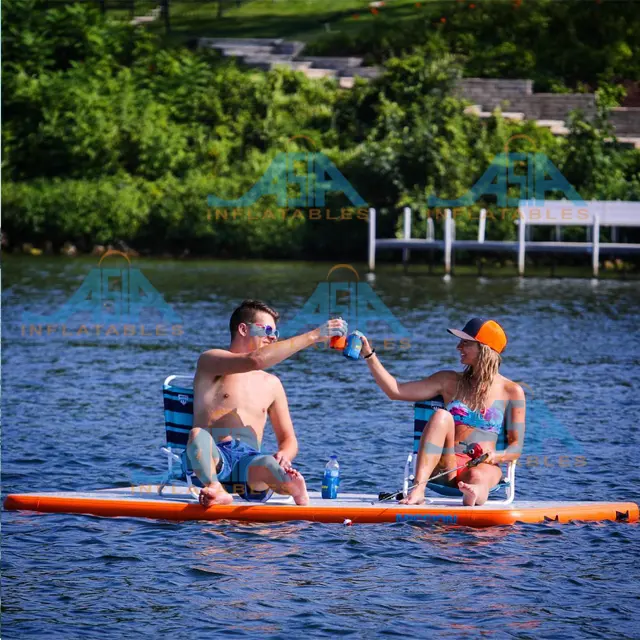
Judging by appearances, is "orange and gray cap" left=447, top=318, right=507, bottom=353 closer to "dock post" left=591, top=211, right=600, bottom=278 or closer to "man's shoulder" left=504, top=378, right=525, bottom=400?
"man's shoulder" left=504, top=378, right=525, bottom=400

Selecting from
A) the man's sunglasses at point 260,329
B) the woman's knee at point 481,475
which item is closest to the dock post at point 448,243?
the woman's knee at point 481,475

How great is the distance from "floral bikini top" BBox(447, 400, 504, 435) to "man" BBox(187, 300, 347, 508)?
135 cm

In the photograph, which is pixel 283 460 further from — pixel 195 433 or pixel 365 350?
pixel 365 350

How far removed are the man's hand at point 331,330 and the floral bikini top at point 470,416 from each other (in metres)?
1.73

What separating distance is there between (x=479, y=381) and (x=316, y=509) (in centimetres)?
168

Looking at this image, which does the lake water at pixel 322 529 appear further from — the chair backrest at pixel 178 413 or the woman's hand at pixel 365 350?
the woman's hand at pixel 365 350

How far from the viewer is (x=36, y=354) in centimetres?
2295

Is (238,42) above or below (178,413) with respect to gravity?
above

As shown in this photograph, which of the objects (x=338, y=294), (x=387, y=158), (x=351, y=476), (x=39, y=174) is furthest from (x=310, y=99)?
(x=351, y=476)

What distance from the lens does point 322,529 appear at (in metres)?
11.3

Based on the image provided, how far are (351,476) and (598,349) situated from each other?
34.9ft

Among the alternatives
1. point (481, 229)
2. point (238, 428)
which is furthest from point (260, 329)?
point (481, 229)

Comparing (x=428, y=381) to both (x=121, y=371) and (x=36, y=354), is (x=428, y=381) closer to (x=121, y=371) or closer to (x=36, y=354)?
(x=121, y=371)

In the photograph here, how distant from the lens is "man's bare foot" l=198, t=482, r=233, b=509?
11211mm
